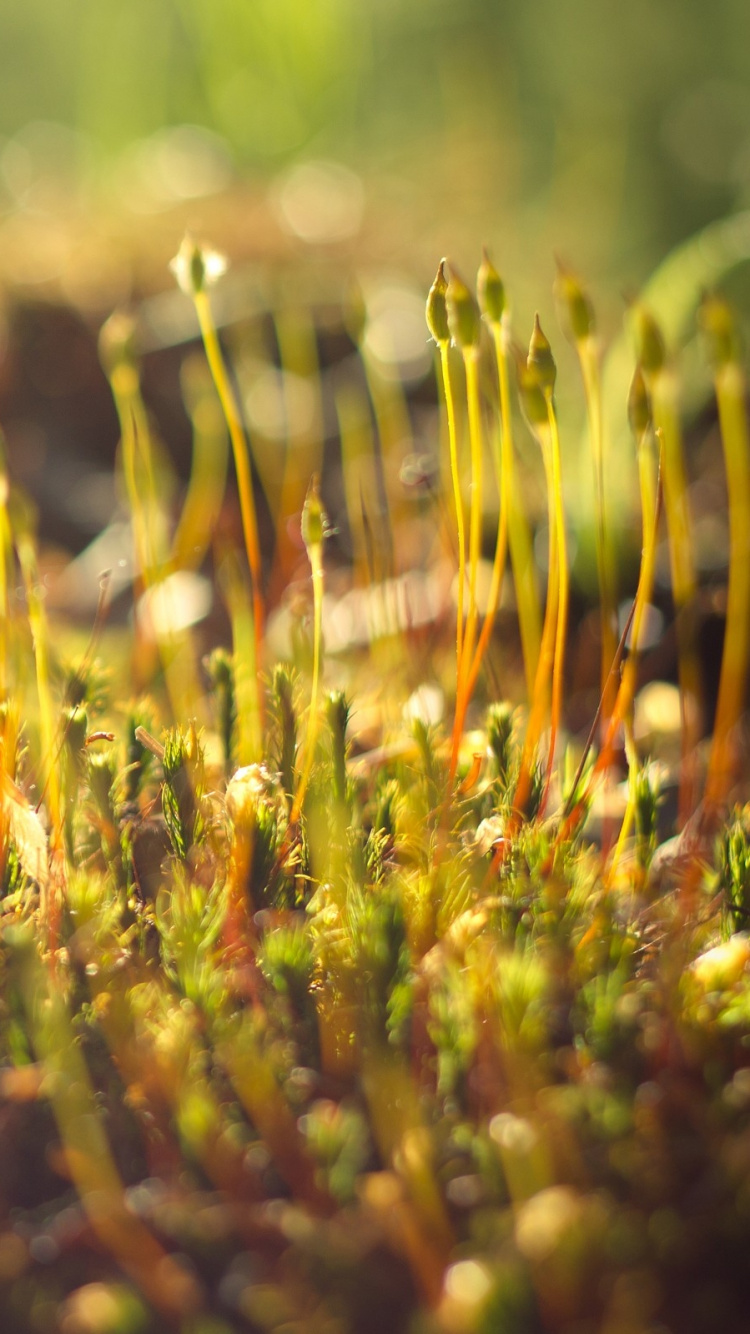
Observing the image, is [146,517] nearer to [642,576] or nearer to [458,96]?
[642,576]

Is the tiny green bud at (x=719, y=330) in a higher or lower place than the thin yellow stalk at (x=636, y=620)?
higher

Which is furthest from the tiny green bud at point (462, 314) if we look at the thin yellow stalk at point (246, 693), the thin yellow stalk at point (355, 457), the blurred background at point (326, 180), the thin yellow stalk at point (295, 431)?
the blurred background at point (326, 180)

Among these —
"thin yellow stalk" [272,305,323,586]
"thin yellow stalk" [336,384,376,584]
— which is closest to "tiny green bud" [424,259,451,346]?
"thin yellow stalk" [336,384,376,584]

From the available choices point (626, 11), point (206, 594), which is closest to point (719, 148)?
point (626, 11)

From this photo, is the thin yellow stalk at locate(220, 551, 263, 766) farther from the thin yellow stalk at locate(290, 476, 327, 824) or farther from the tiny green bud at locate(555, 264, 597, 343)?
the tiny green bud at locate(555, 264, 597, 343)

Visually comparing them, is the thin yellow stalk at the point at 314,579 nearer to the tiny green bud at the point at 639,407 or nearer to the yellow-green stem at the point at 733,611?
the tiny green bud at the point at 639,407

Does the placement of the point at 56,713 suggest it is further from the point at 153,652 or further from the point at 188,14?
the point at 188,14
